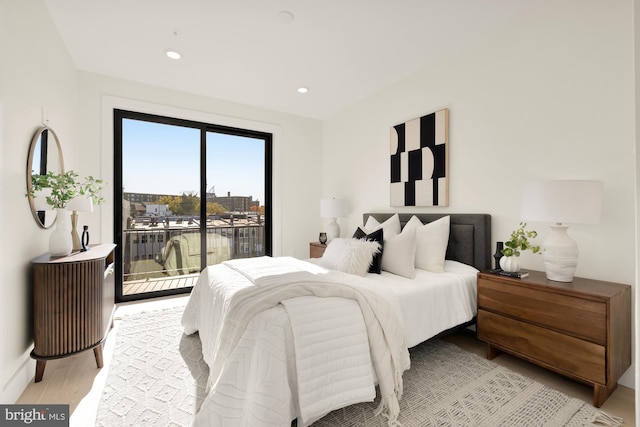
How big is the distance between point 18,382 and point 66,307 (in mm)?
487

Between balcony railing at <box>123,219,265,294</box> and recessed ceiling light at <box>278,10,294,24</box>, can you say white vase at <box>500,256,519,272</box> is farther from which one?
balcony railing at <box>123,219,265,294</box>

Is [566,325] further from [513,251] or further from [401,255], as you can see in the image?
[401,255]

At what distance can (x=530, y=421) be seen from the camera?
1.53m

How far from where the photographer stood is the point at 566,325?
1.72 meters

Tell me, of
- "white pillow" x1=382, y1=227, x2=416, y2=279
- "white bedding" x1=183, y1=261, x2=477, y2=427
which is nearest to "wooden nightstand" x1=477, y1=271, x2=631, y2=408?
"white pillow" x1=382, y1=227, x2=416, y2=279

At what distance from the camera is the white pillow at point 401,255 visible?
2.35m

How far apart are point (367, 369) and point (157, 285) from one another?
11.2 ft

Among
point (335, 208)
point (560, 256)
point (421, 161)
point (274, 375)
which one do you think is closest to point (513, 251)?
point (560, 256)

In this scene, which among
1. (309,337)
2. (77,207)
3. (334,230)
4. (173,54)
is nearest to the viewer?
(309,337)

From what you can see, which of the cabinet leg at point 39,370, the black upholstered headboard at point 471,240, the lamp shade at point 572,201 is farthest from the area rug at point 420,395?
the lamp shade at point 572,201

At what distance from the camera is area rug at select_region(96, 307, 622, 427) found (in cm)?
154

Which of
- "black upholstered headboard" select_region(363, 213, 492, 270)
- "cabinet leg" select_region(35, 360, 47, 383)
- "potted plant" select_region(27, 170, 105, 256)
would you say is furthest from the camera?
"black upholstered headboard" select_region(363, 213, 492, 270)

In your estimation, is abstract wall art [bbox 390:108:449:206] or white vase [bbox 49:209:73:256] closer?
white vase [bbox 49:209:73:256]

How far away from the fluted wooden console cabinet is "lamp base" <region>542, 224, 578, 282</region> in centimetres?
315
